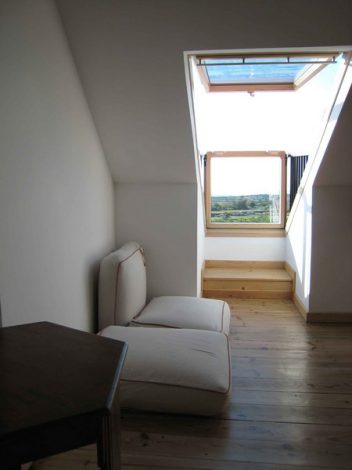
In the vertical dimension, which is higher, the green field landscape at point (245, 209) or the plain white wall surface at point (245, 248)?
the green field landscape at point (245, 209)

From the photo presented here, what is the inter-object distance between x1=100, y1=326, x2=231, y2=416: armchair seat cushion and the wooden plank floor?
3.6 inches

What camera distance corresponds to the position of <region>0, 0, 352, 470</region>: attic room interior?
1.50 m

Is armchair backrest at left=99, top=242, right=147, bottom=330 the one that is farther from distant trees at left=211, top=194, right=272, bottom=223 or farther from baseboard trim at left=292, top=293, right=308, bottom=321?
distant trees at left=211, top=194, right=272, bottom=223

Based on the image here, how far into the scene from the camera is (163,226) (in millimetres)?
3000

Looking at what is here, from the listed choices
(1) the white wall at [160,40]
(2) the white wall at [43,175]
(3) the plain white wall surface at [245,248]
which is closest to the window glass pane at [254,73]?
(1) the white wall at [160,40]

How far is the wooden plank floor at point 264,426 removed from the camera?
4.93 feet

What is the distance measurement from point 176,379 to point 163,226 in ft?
4.79

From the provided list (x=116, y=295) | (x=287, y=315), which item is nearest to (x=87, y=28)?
(x=116, y=295)

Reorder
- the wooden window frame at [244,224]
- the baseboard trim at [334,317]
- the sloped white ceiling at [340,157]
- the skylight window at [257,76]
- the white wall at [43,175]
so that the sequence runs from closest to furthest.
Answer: the white wall at [43,175]
the sloped white ceiling at [340,157]
the skylight window at [257,76]
the baseboard trim at [334,317]
the wooden window frame at [244,224]

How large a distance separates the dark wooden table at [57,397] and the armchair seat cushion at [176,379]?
90 cm

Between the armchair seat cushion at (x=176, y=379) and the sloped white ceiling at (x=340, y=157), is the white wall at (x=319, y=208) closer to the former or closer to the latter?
the sloped white ceiling at (x=340, y=157)

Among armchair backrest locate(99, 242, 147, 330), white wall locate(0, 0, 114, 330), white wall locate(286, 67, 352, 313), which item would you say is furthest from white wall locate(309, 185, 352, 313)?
white wall locate(0, 0, 114, 330)

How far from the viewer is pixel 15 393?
0.72 m

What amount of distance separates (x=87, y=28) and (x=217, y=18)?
648 millimetres
